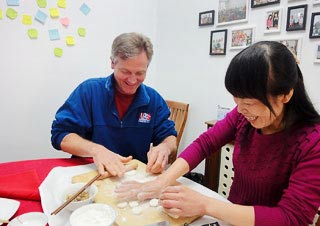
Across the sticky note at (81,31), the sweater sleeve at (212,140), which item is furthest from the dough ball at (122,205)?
the sticky note at (81,31)

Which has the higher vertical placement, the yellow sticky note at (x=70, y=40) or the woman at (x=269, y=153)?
the yellow sticky note at (x=70, y=40)

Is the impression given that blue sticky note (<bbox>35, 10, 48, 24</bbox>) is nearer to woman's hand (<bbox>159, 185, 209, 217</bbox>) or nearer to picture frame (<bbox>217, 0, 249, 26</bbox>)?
picture frame (<bbox>217, 0, 249, 26</bbox>)

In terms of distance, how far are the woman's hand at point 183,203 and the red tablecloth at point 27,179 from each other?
1.38ft

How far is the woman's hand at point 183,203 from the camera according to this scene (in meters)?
0.78

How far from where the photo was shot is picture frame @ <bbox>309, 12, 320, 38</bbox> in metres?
1.55

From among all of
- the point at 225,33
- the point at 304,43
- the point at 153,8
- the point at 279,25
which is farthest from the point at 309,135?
the point at 153,8

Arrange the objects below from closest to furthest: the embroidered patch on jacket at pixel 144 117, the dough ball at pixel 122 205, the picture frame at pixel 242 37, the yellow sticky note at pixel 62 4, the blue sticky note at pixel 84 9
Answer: the dough ball at pixel 122 205 < the embroidered patch on jacket at pixel 144 117 < the picture frame at pixel 242 37 < the yellow sticky note at pixel 62 4 < the blue sticky note at pixel 84 9

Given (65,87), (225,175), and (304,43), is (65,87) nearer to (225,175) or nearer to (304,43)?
(225,175)

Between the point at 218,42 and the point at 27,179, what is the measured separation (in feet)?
5.69

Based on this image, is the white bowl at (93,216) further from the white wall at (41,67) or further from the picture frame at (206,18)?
the picture frame at (206,18)

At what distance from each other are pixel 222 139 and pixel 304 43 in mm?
974

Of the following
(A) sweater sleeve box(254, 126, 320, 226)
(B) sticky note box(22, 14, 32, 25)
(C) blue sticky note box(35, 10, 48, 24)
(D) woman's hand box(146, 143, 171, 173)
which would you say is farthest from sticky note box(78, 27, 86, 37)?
(A) sweater sleeve box(254, 126, 320, 226)

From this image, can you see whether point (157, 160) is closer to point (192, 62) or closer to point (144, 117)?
point (144, 117)

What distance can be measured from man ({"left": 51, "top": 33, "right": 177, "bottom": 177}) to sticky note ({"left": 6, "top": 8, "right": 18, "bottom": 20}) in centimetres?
103
